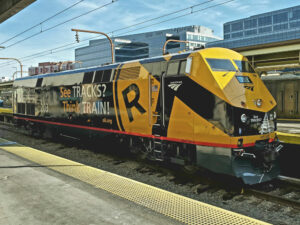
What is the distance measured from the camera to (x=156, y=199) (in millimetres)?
6293

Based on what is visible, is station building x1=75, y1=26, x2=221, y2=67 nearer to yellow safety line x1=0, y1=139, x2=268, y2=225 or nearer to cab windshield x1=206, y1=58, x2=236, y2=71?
cab windshield x1=206, y1=58, x2=236, y2=71

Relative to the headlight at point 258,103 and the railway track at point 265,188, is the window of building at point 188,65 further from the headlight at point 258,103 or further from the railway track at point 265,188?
the railway track at point 265,188

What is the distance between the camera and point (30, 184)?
7.23 metres

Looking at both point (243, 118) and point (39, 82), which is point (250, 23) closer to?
point (39, 82)

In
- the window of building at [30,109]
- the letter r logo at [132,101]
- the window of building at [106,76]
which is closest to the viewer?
the letter r logo at [132,101]

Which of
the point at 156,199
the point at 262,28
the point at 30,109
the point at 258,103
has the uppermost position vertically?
the point at 262,28

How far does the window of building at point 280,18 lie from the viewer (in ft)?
350

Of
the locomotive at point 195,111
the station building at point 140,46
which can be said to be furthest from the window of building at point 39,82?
the station building at point 140,46

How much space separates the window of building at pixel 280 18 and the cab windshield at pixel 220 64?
4518 inches

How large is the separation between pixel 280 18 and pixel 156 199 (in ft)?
391

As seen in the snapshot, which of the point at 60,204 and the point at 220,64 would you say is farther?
the point at 220,64

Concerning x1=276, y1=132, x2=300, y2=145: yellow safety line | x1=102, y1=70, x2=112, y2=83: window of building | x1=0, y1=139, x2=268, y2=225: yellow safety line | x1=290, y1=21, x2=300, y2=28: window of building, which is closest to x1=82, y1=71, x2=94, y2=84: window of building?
x1=102, y1=70, x2=112, y2=83: window of building

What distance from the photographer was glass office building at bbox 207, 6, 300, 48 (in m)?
97.0

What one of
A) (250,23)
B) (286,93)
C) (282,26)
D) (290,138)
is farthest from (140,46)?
(290,138)
